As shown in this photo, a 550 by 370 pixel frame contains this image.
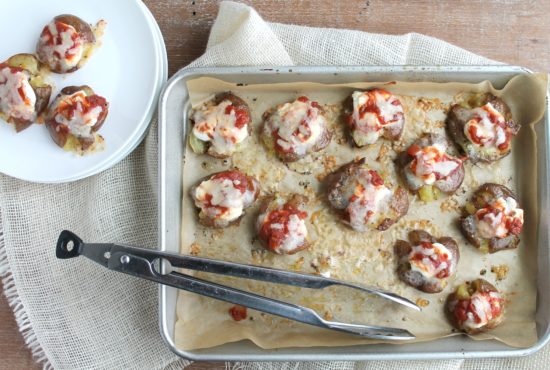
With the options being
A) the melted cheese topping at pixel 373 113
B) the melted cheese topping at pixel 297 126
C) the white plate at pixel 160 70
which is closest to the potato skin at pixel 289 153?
the melted cheese topping at pixel 297 126

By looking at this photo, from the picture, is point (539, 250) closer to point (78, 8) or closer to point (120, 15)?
point (120, 15)

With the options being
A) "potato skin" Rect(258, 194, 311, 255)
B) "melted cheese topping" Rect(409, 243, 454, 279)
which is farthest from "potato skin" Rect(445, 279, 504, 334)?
"potato skin" Rect(258, 194, 311, 255)

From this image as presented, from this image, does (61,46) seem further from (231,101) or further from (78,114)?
(231,101)

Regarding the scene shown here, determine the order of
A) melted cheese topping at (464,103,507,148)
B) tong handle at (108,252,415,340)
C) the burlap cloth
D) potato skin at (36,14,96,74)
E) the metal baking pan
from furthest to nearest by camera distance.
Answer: the burlap cloth < potato skin at (36,14,96,74) < melted cheese topping at (464,103,507,148) < the metal baking pan < tong handle at (108,252,415,340)

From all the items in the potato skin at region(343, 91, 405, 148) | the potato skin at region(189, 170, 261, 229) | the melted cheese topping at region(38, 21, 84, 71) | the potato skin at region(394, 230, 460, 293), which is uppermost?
the melted cheese topping at region(38, 21, 84, 71)

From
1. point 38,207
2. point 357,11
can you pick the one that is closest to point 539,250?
point 357,11

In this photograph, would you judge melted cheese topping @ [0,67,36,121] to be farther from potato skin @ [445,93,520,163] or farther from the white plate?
potato skin @ [445,93,520,163]

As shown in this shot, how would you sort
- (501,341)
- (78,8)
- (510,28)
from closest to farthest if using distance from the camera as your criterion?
1. (501,341)
2. (78,8)
3. (510,28)
